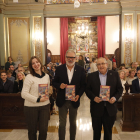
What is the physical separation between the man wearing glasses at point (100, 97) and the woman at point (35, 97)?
2.19 feet

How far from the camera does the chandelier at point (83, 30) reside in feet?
46.4

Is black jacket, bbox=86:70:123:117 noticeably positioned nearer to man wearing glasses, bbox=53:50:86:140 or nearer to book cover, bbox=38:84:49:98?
man wearing glasses, bbox=53:50:86:140

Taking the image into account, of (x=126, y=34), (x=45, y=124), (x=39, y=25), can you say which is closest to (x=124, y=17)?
(x=126, y=34)

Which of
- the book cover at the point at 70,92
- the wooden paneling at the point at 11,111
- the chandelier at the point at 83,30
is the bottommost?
the wooden paneling at the point at 11,111

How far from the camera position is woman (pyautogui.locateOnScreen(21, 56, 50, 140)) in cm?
252

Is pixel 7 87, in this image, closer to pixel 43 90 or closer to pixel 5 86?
pixel 5 86

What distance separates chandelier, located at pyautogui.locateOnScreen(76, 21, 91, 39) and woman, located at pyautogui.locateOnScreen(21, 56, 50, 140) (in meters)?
11.9

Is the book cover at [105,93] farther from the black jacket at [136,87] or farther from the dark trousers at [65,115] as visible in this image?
the black jacket at [136,87]

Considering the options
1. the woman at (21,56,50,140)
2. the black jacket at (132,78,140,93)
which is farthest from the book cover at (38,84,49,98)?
the black jacket at (132,78,140,93)

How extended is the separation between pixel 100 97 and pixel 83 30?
12011 millimetres

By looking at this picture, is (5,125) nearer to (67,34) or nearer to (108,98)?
(108,98)

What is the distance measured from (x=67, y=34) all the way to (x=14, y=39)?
557 centimetres

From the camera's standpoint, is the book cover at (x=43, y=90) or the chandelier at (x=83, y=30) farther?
the chandelier at (x=83, y=30)

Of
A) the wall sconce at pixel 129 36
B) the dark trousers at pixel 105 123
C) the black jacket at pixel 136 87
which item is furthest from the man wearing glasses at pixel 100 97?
the wall sconce at pixel 129 36
